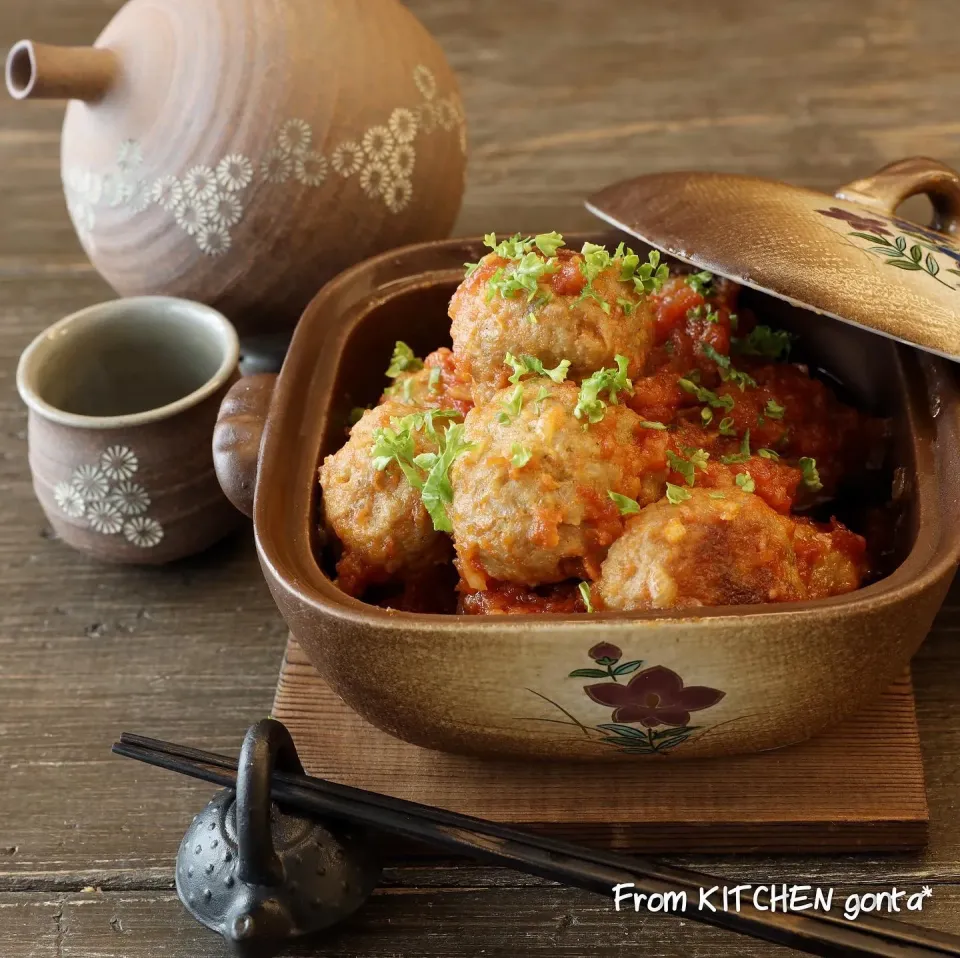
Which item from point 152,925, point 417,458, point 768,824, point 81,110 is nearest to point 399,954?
point 152,925

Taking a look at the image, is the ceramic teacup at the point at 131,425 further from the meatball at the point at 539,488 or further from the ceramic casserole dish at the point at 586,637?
the meatball at the point at 539,488

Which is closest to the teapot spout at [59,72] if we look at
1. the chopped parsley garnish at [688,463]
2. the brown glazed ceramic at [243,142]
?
the brown glazed ceramic at [243,142]

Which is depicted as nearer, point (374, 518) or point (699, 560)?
point (699, 560)

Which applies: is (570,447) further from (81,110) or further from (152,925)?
(81,110)

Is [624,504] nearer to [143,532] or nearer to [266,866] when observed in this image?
[266,866]

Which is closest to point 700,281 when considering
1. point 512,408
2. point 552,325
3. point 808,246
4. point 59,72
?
point 808,246
